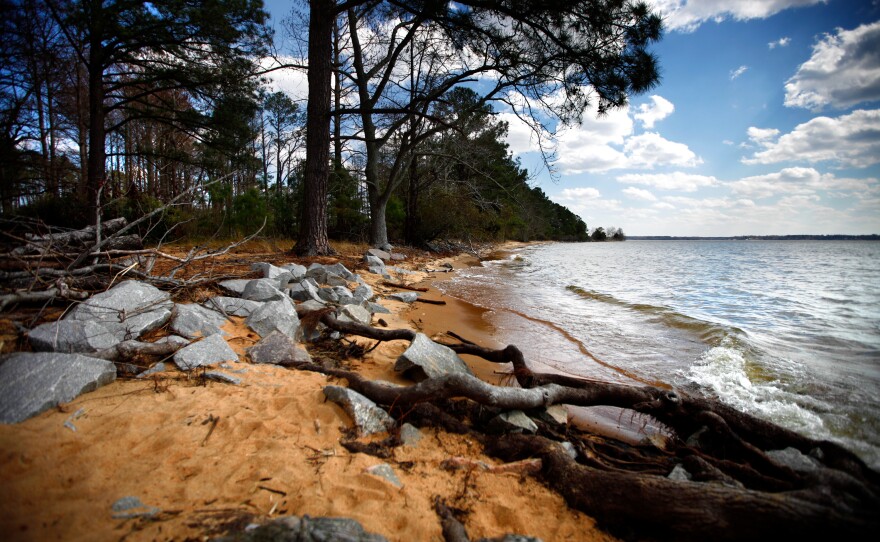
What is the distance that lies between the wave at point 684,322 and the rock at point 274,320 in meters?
5.27

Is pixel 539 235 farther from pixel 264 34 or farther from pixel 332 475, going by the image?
pixel 332 475

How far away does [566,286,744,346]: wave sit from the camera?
4.89 metres

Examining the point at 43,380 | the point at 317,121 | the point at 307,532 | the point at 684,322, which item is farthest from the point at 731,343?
the point at 317,121

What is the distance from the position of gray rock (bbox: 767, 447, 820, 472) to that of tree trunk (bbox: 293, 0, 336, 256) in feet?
24.0

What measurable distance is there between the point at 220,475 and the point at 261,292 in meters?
2.57

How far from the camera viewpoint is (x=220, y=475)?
1498mm

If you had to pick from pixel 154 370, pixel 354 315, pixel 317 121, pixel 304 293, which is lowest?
pixel 154 370

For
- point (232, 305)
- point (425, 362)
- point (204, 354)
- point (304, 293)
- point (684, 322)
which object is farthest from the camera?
point (684, 322)

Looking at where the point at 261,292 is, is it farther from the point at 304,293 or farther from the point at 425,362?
the point at 425,362

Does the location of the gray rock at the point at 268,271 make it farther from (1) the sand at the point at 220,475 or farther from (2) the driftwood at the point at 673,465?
(1) the sand at the point at 220,475

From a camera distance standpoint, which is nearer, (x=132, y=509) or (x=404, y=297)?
(x=132, y=509)

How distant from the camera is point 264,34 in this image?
303 inches

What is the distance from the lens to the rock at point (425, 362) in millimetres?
2688

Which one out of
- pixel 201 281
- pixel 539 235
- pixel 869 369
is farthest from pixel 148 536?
pixel 539 235
